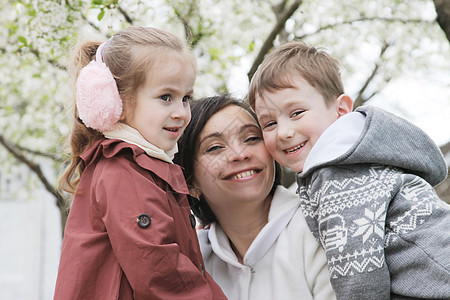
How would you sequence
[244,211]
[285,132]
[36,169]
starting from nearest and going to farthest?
[285,132]
[244,211]
[36,169]

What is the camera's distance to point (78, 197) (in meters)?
2.14

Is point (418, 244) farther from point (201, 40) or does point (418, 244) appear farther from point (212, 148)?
point (201, 40)

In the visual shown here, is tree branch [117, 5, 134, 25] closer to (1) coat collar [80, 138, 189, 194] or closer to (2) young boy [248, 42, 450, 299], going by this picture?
(2) young boy [248, 42, 450, 299]

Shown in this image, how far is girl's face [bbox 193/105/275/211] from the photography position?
2477mm

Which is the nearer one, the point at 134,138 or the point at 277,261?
the point at 134,138

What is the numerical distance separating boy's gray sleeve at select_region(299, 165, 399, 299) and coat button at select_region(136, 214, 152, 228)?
2.03 ft

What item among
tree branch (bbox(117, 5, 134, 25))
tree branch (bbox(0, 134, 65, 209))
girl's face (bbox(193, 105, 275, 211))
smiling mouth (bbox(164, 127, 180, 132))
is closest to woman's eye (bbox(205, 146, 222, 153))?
girl's face (bbox(193, 105, 275, 211))

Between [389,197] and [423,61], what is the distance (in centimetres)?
628

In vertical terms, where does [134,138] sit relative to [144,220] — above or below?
above

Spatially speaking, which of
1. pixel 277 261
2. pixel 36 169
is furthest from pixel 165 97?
pixel 36 169

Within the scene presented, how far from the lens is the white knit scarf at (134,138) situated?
2100mm

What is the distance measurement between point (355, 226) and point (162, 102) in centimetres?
84

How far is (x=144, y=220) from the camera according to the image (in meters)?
1.93

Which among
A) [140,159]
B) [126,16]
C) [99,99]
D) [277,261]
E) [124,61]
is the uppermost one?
[124,61]
